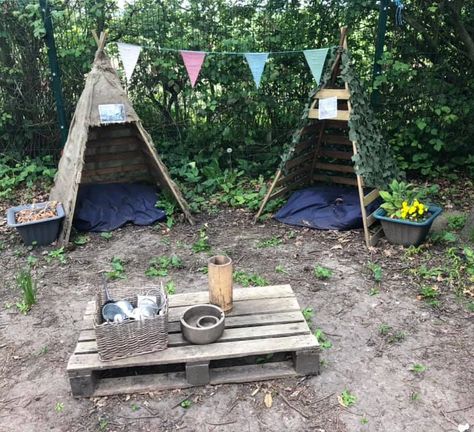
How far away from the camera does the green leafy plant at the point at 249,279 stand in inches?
152

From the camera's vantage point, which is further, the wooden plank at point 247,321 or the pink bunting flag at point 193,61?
the pink bunting flag at point 193,61

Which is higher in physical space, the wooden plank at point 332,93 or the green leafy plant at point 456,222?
the wooden plank at point 332,93

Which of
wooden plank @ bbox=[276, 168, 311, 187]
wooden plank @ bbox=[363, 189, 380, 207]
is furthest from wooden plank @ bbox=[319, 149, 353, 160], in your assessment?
wooden plank @ bbox=[363, 189, 380, 207]

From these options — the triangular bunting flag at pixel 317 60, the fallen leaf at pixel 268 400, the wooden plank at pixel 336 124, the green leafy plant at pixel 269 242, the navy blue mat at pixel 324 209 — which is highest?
the triangular bunting flag at pixel 317 60

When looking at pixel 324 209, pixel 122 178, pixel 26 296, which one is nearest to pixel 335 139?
pixel 324 209

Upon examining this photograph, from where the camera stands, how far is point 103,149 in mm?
5344

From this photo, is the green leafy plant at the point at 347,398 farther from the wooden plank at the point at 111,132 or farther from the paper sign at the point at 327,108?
the wooden plank at the point at 111,132

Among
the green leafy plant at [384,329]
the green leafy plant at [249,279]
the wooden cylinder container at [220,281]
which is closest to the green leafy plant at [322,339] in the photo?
the green leafy plant at [384,329]

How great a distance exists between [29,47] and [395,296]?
5.12m

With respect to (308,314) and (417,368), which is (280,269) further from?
(417,368)

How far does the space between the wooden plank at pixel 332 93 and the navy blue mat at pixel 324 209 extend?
3.68ft

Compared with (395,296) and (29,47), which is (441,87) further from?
(29,47)

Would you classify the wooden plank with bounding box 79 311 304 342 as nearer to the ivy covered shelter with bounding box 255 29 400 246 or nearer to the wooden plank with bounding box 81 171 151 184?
the ivy covered shelter with bounding box 255 29 400 246

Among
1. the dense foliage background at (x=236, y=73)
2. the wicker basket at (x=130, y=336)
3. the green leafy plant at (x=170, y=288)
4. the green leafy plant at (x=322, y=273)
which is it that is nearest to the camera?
the wicker basket at (x=130, y=336)
